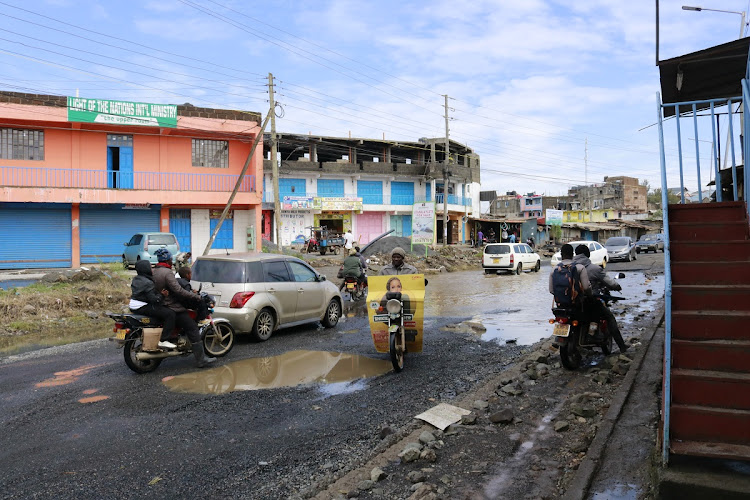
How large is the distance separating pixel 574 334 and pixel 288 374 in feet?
12.9

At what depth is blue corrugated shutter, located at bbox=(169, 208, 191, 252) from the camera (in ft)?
94.8

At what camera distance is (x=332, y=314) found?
37.8 feet

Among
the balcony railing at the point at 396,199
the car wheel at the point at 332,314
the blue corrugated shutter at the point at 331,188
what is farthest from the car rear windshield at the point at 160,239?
the blue corrugated shutter at the point at 331,188

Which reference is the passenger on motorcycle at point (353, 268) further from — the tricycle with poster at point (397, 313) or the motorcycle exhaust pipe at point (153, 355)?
the motorcycle exhaust pipe at point (153, 355)

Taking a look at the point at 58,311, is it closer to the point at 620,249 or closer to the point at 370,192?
the point at 620,249

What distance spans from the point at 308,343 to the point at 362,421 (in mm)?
4234

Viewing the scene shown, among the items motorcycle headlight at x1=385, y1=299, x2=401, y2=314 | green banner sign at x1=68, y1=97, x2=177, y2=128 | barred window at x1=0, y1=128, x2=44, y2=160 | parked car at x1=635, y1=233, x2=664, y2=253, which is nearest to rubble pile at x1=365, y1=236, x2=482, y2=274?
parked car at x1=635, y1=233, x2=664, y2=253

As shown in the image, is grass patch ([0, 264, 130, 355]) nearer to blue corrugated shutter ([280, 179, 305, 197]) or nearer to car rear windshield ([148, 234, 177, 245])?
car rear windshield ([148, 234, 177, 245])

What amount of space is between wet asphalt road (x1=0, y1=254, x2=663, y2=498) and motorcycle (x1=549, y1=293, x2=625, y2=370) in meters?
1.10

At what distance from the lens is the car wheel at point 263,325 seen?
945 centimetres

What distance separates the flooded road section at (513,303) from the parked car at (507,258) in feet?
9.12

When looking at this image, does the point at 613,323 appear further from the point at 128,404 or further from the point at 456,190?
the point at 456,190

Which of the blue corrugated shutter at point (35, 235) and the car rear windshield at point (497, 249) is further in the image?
the car rear windshield at point (497, 249)

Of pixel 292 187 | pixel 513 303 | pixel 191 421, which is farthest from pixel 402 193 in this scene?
pixel 191 421
